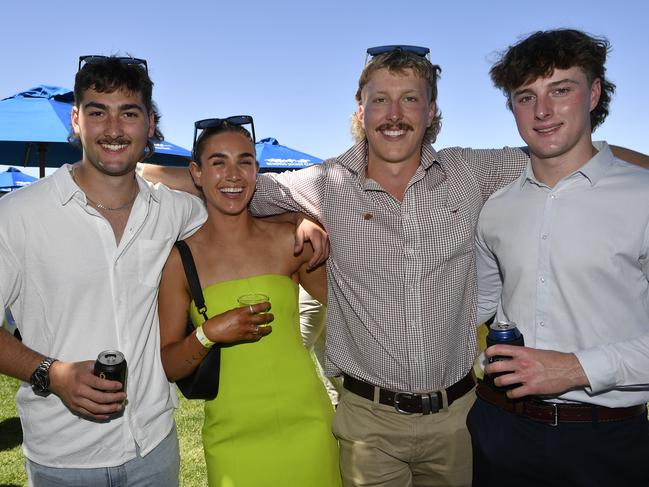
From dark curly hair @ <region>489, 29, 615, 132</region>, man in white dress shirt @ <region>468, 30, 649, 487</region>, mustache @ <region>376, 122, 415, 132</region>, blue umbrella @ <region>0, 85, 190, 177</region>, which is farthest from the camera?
blue umbrella @ <region>0, 85, 190, 177</region>

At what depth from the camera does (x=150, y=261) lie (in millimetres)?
2795

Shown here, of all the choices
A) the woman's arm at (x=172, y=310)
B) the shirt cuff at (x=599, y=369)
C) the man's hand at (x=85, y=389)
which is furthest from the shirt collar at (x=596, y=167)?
the man's hand at (x=85, y=389)

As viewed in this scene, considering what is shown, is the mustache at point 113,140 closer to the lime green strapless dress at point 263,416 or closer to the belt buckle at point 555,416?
the lime green strapless dress at point 263,416

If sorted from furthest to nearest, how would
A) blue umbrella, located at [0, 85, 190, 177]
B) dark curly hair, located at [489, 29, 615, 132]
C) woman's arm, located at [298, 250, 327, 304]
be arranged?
blue umbrella, located at [0, 85, 190, 177], woman's arm, located at [298, 250, 327, 304], dark curly hair, located at [489, 29, 615, 132]

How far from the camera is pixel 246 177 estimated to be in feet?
10.3

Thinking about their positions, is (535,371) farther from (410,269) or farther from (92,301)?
(92,301)

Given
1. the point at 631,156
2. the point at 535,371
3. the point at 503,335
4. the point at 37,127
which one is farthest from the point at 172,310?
the point at 37,127

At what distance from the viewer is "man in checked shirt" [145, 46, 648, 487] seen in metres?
2.95

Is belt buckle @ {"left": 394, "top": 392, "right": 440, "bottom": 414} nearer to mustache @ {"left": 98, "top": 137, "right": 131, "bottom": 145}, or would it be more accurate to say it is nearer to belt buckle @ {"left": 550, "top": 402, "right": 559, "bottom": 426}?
belt buckle @ {"left": 550, "top": 402, "right": 559, "bottom": 426}

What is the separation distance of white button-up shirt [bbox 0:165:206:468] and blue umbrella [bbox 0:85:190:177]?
19.7 ft

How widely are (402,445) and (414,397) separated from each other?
29cm

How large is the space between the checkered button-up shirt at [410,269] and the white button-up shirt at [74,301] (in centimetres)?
105

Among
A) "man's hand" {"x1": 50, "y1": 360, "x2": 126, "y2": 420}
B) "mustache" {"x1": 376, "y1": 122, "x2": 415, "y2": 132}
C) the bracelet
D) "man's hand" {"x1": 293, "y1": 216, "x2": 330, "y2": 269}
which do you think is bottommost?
"man's hand" {"x1": 50, "y1": 360, "x2": 126, "y2": 420}

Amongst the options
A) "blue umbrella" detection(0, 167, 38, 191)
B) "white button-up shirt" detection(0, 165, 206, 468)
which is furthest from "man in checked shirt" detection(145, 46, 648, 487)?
"blue umbrella" detection(0, 167, 38, 191)
